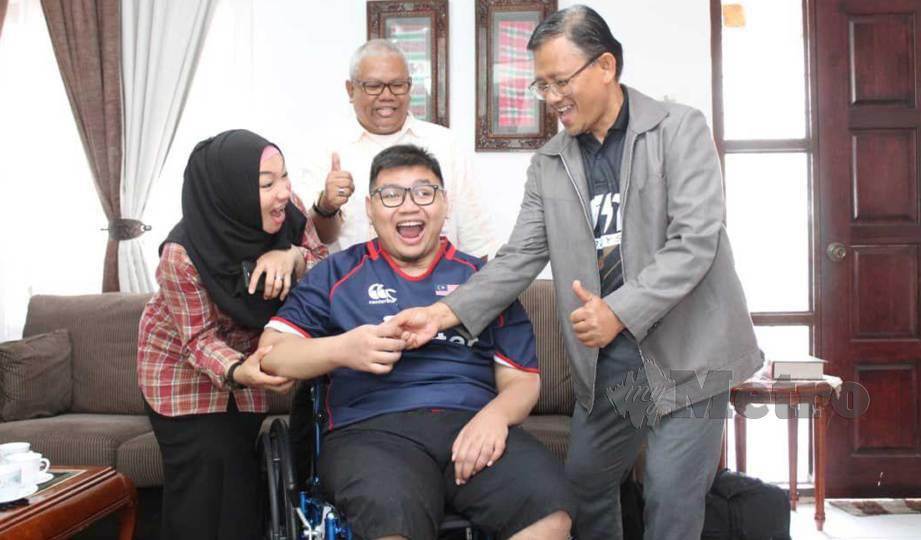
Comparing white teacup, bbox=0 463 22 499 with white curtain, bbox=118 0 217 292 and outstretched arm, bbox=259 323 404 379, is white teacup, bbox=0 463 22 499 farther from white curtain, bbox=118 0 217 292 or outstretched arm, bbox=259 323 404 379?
white curtain, bbox=118 0 217 292

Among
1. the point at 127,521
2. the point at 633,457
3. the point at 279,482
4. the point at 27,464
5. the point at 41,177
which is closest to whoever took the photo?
the point at 279,482

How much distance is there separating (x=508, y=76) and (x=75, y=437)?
235cm

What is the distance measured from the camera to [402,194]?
1946 mm

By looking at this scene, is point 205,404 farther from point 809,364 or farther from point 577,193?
point 809,364

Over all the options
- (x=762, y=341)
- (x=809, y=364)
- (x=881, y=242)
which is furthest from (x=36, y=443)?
(x=881, y=242)

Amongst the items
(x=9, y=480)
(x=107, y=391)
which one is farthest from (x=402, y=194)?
(x=107, y=391)

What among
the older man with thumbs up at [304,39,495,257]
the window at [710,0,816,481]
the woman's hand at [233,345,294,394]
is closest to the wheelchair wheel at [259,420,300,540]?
the woman's hand at [233,345,294,394]

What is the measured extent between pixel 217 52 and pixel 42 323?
1517mm

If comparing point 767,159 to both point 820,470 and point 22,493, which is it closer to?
point 820,470

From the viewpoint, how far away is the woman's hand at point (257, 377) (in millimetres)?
1790

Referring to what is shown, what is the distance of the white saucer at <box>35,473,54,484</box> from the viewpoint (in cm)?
231

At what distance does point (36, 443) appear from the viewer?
2922 millimetres

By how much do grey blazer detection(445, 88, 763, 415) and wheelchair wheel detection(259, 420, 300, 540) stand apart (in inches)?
18.8

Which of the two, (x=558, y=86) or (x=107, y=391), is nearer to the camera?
(x=558, y=86)
